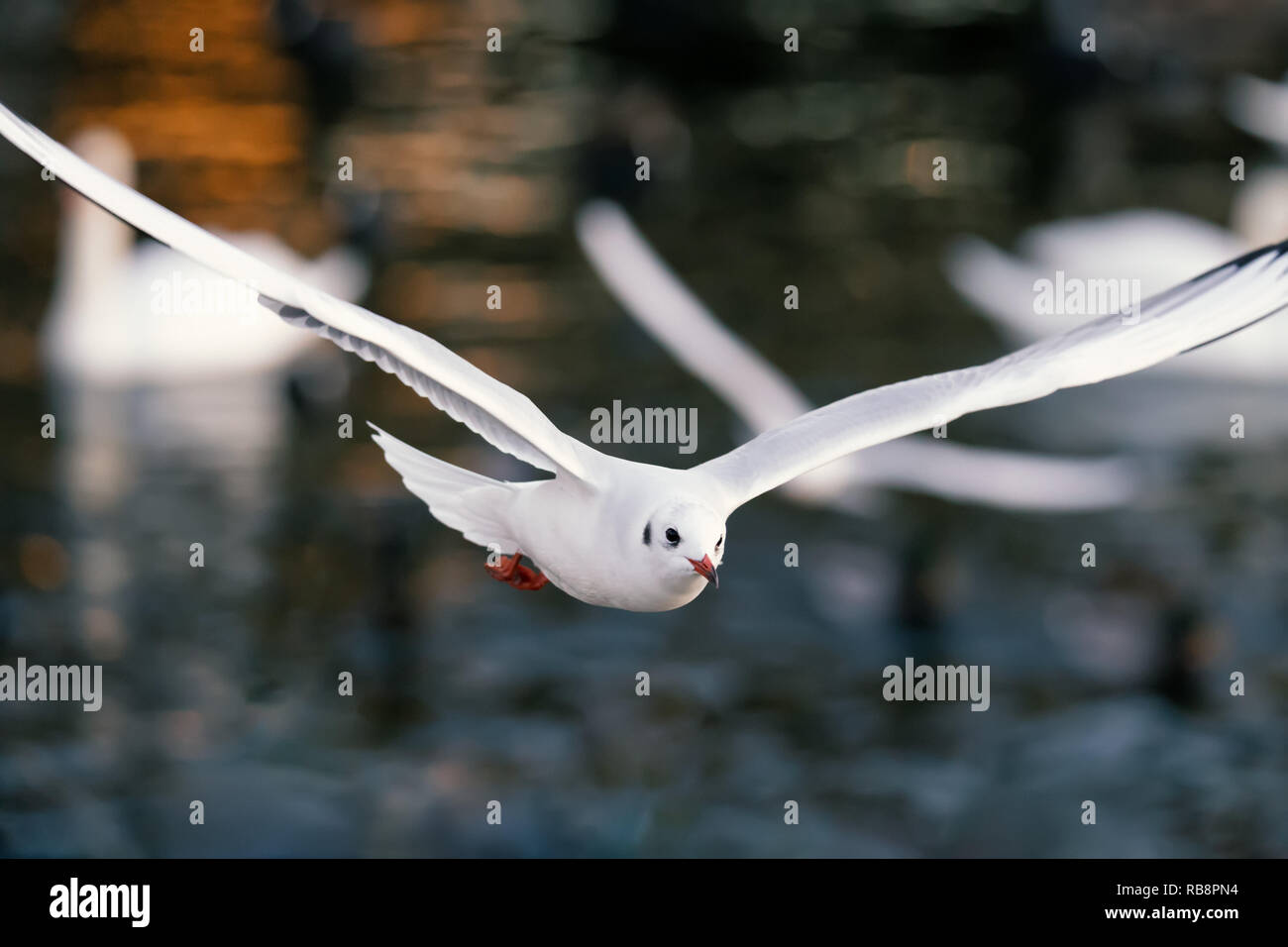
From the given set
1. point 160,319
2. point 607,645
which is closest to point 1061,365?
point 607,645

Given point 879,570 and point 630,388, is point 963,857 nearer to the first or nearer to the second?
point 879,570

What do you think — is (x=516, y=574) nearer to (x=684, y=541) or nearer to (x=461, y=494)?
(x=461, y=494)

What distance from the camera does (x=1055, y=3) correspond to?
38.6ft

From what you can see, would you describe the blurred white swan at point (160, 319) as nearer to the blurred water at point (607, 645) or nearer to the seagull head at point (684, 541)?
the blurred water at point (607, 645)

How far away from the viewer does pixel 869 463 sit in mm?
8320

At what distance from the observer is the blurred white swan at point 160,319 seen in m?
9.08

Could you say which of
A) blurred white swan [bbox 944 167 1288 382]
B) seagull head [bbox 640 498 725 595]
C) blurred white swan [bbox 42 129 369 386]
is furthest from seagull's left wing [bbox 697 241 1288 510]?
blurred white swan [bbox 42 129 369 386]

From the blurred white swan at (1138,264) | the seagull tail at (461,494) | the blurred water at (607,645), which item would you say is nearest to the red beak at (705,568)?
the seagull tail at (461,494)

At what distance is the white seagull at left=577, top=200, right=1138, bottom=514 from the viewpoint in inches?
321

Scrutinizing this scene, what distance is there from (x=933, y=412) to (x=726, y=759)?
Answer: 351 cm

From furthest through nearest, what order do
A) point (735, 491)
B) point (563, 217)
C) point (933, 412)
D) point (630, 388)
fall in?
point (563, 217)
point (630, 388)
point (933, 412)
point (735, 491)

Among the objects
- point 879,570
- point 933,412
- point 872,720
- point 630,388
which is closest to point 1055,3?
point 630,388

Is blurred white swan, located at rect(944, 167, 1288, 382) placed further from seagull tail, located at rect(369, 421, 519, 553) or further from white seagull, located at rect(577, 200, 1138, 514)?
seagull tail, located at rect(369, 421, 519, 553)

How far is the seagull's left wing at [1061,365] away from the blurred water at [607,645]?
11.0ft
